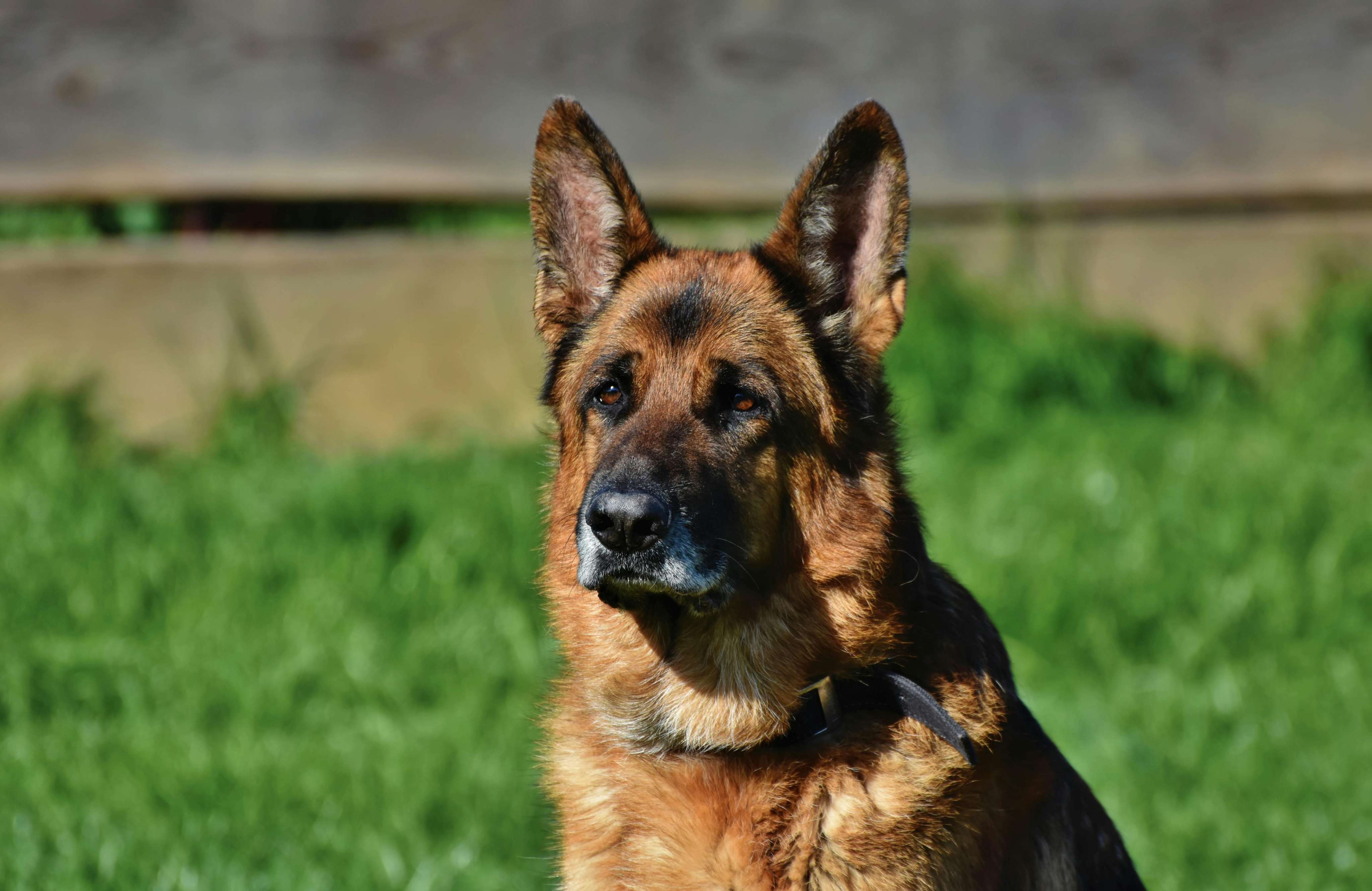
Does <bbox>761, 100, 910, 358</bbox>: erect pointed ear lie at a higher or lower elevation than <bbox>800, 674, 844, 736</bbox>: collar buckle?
higher

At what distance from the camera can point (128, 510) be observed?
20.1ft

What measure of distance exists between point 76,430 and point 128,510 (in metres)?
1.04

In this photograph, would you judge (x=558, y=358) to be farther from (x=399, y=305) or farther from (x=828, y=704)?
(x=399, y=305)

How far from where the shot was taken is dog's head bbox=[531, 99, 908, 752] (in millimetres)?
2900

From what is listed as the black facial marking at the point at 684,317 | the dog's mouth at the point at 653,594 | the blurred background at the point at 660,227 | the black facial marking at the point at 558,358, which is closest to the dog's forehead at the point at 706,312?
the black facial marking at the point at 684,317

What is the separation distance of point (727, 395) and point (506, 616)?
103 inches

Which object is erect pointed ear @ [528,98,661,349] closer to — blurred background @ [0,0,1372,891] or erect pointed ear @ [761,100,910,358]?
erect pointed ear @ [761,100,910,358]

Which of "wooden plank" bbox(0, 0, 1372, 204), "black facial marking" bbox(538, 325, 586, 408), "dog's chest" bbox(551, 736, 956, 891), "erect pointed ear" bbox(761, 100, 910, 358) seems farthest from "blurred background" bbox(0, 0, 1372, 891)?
"dog's chest" bbox(551, 736, 956, 891)

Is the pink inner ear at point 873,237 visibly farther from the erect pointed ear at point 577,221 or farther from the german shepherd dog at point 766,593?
the erect pointed ear at point 577,221

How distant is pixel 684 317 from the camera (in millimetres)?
3174

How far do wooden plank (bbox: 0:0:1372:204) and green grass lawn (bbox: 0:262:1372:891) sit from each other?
35.5 inches

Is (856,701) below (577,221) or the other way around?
below

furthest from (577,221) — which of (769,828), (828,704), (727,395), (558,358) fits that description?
(769,828)

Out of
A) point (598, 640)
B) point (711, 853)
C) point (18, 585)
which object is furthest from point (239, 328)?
point (711, 853)
